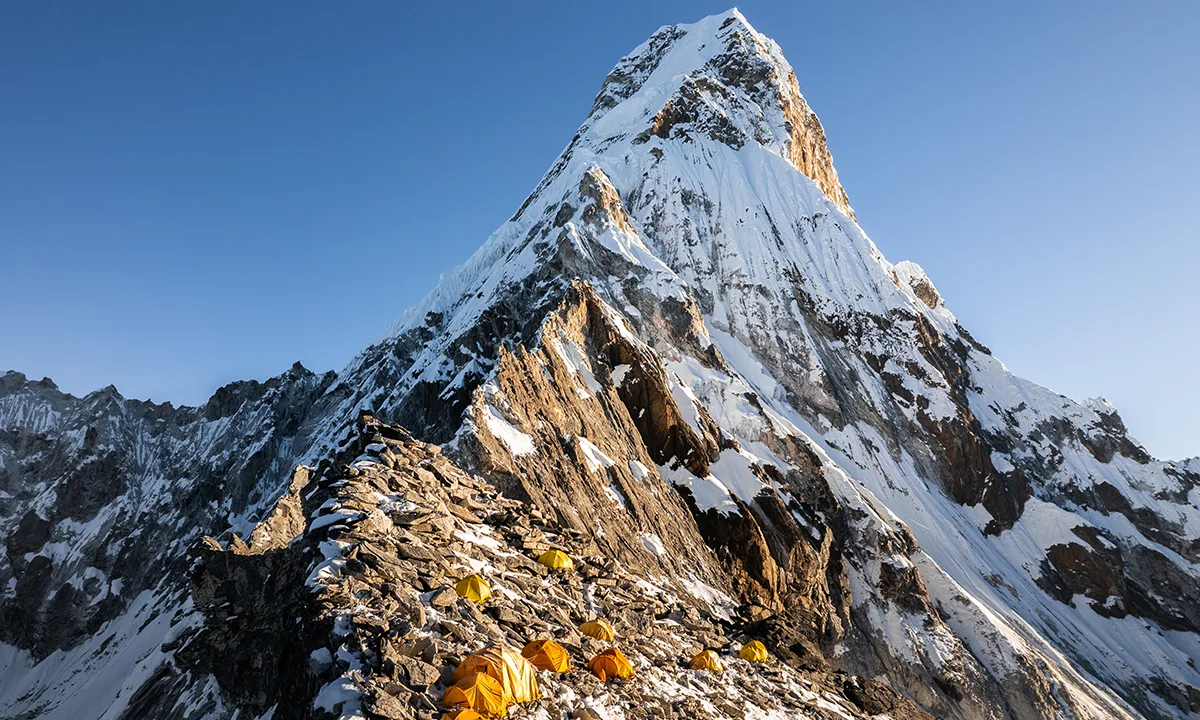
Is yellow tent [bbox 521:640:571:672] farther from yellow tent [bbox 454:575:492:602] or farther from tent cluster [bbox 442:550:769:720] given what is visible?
yellow tent [bbox 454:575:492:602]

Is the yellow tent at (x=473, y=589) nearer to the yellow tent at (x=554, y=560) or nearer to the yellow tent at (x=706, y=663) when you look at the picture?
the yellow tent at (x=554, y=560)

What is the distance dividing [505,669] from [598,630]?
7112 millimetres

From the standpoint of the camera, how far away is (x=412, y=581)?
20.7 metres

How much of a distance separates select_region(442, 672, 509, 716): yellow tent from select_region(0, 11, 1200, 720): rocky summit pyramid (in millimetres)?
657

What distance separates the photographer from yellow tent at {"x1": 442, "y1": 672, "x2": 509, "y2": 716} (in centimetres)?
1549

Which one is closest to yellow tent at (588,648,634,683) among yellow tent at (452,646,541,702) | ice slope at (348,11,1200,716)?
yellow tent at (452,646,541,702)

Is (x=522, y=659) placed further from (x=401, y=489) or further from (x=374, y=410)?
(x=374, y=410)

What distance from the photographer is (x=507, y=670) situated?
16.7 meters

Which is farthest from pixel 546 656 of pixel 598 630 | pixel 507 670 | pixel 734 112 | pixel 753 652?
pixel 734 112

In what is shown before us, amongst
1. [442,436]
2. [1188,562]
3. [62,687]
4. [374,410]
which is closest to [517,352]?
[442,436]

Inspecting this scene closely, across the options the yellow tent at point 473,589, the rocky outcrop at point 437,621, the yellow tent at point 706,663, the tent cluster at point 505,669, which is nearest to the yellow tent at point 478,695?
the tent cluster at point 505,669

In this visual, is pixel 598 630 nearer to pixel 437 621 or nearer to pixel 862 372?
pixel 437 621

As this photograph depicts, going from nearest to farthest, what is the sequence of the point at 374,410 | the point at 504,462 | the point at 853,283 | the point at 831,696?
1. the point at 831,696
2. the point at 504,462
3. the point at 374,410
4. the point at 853,283

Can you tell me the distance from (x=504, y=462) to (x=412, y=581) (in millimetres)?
25797
